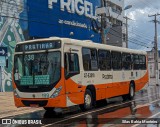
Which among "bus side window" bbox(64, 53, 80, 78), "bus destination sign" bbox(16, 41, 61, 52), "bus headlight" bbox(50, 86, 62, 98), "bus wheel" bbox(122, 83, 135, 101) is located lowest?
"bus wheel" bbox(122, 83, 135, 101)

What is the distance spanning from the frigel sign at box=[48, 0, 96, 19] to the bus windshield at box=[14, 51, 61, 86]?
20247 mm

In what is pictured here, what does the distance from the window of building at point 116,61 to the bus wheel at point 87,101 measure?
3.35 meters

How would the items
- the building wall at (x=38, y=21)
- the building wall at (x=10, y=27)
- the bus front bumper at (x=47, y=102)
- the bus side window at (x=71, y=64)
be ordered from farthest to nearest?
the building wall at (x=38, y=21), the building wall at (x=10, y=27), the bus side window at (x=71, y=64), the bus front bumper at (x=47, y=102)

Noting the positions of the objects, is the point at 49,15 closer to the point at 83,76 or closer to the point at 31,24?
the point at 31,24

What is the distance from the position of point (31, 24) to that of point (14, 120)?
61.9ft

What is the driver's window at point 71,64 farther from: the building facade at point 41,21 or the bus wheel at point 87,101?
the building facade at point 41,21

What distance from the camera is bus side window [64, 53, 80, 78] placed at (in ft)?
45.8

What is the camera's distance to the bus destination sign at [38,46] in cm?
1408

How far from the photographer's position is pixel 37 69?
45.9 ft

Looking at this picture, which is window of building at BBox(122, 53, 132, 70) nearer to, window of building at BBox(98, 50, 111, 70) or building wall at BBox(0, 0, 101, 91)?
window of building at BBox(98, 50, 111, 70)

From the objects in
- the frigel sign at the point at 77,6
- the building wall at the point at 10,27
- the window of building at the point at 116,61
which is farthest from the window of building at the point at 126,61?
the frigel sign at the point at 77,6

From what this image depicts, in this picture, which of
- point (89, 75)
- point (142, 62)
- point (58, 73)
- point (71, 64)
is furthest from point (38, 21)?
point (58, 73)

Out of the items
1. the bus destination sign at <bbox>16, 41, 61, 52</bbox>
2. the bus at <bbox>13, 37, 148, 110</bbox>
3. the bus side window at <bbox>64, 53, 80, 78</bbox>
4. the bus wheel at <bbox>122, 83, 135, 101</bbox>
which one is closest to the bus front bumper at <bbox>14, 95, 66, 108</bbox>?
the bus at <bbox>13, 37, 148, 110</bbox>

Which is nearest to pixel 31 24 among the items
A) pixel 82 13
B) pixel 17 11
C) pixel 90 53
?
pixel 17 11
